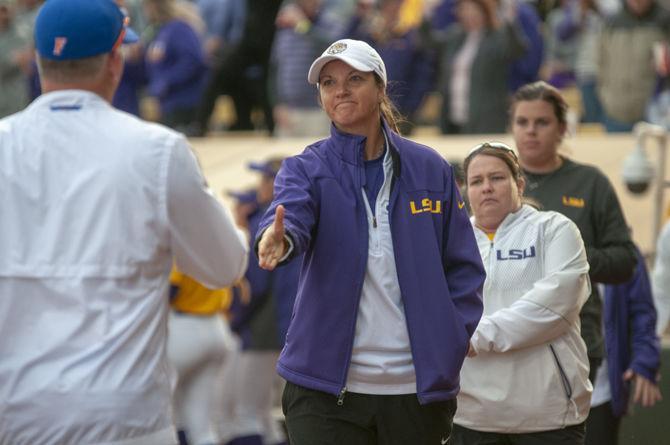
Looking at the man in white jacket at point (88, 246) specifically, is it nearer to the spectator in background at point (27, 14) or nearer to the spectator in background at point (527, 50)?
the spectator in background at point (527, 50)

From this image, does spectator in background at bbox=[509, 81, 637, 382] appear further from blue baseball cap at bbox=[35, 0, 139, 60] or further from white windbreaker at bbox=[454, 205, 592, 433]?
blue baseball cap at bbox=[35, 0, 139, 60]

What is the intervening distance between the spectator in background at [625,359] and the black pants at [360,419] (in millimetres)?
2291

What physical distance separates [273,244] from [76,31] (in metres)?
0.87

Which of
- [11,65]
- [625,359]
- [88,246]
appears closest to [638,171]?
[625,359]

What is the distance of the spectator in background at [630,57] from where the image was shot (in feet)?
42.9

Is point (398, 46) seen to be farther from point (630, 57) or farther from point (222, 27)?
point (222, 27)

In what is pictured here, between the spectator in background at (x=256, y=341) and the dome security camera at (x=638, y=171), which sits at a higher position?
the dome security camera at (x=638, y=171)

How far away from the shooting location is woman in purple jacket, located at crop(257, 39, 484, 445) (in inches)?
181

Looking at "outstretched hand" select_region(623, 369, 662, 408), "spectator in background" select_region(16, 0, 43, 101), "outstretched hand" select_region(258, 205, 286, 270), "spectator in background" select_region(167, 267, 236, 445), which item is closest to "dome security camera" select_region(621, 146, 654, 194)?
"outstretched hand" select_region(623, 369, 662, 408)

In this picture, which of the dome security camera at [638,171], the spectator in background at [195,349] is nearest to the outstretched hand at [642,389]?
the dome security camera at [638,171]

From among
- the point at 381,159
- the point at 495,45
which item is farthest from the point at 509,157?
the point at 495,45

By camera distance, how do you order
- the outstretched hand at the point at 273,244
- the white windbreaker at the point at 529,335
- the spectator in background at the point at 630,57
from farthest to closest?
the spectator in background at the point at 630,57, the white windbreaker at the point at 529,335, the outstretched hand at the point at 273,244

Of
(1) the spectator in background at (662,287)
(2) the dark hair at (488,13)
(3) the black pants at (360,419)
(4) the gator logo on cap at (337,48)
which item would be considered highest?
(4) the gator logo on cap at (337,48)

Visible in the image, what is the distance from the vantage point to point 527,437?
5.37 meters
